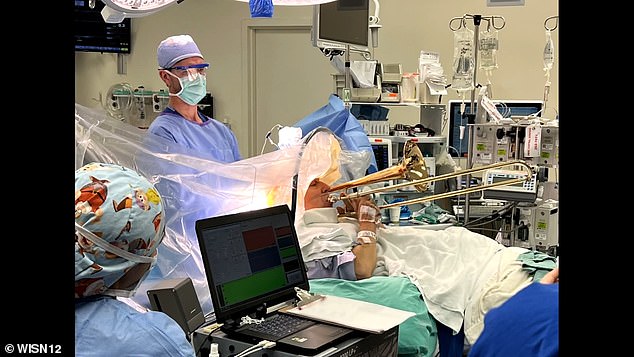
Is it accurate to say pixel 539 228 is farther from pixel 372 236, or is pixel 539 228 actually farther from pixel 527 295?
pixel 527 295

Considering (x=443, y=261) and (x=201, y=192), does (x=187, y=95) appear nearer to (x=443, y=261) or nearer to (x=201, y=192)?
(x=201, y=192)

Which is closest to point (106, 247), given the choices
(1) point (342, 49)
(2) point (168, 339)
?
(2) point (168, 339)

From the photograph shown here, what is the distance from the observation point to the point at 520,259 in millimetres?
2533

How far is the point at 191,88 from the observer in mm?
3080

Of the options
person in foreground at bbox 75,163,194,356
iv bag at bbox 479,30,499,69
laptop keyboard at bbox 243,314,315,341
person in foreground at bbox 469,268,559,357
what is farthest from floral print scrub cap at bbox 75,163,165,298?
iv bag at bbox 479,30,499,69

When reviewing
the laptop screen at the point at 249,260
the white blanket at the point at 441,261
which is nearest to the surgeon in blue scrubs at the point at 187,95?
the white blanket at the point at 441,261

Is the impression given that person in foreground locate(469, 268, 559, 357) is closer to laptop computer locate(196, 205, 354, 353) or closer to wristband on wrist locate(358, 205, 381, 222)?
laptop computer locate(196, 205, 354, 353)

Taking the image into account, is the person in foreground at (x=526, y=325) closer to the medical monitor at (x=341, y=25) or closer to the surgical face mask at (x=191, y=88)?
the surgical face mask at (x=191, y=88)

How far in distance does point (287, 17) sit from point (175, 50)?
2.77 metres

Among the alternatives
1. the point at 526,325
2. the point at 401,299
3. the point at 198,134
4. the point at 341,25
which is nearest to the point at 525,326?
the point at 526,325

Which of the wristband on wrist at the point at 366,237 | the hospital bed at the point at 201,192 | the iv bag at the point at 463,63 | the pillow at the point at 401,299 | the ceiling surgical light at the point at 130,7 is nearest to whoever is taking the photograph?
the ceiling surgical light at the point at 130,7

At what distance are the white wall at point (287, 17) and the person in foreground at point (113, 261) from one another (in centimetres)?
405

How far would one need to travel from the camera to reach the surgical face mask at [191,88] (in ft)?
10.1

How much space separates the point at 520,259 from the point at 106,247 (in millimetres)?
1735
